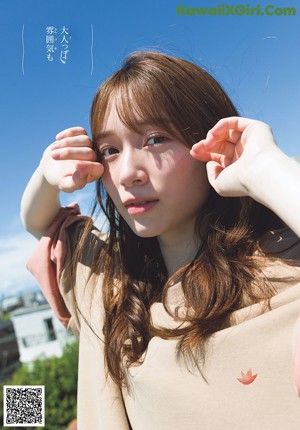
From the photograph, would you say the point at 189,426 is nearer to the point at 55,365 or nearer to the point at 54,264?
the point at 54,264

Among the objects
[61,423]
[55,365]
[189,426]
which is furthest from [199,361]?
[55,365]

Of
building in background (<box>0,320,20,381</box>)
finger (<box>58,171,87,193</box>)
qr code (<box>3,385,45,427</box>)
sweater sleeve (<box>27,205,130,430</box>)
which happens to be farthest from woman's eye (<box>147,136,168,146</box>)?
building in background (<box>0,320,20,381</box>)

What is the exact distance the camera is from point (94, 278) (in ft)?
4.26

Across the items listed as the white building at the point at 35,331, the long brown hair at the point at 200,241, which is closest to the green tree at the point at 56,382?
the long brown hair at the point at 200,241

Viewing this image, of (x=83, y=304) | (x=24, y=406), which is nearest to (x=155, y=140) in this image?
(x=83, y=304)

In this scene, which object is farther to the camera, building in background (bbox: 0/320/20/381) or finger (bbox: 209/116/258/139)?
building in background (bbox: 0/320/20/381)

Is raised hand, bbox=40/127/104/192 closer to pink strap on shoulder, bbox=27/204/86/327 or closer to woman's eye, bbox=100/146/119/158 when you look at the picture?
woman's eye, bbox=100/146/119/158

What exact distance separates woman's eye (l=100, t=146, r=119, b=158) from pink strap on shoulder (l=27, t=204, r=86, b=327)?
33 cm

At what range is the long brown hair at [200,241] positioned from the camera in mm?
974

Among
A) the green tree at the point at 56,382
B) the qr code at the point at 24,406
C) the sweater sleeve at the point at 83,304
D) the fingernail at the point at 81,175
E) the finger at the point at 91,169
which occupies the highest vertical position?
the finger at the point at 91,169

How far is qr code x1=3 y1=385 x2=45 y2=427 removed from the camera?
2.04 m

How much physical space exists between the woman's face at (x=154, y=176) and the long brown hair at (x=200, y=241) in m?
0.03

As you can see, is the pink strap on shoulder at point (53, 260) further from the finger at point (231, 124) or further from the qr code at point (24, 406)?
the qr code at point (24, 406)

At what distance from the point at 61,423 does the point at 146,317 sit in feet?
25.7
